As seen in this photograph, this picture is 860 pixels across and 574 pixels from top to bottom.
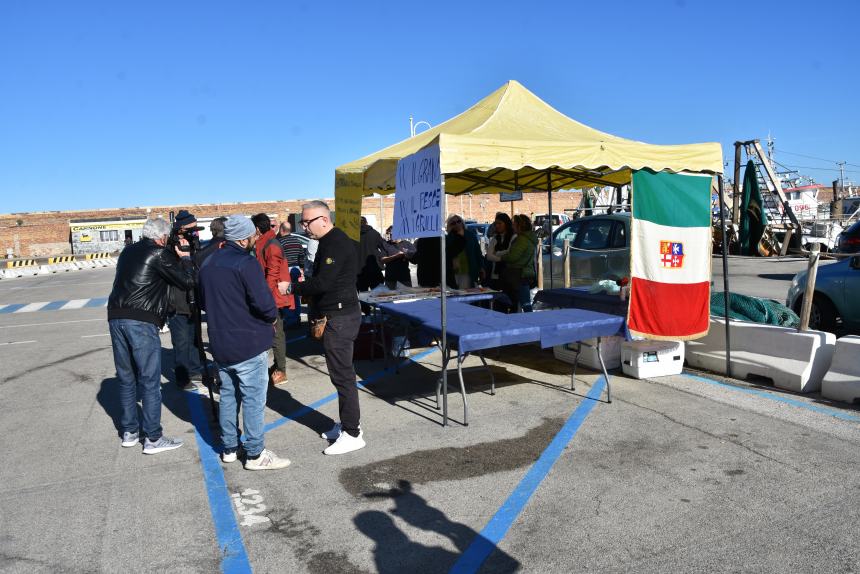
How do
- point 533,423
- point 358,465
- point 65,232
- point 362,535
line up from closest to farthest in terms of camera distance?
point 362,535 → point 358,465 → point 533,423 → point 65,232

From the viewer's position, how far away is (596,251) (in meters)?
12.1

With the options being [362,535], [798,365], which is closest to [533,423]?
[362,535]

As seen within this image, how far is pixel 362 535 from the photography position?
378cm

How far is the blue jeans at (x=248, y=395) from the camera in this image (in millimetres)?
4586

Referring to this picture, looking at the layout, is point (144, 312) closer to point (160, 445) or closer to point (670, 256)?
point (160, 445)

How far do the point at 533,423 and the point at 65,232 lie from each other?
59657 millimetres

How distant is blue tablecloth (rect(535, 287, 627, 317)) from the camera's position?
725cm

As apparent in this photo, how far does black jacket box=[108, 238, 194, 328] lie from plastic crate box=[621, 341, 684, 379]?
186 inches

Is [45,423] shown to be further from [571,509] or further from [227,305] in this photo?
[571,509]

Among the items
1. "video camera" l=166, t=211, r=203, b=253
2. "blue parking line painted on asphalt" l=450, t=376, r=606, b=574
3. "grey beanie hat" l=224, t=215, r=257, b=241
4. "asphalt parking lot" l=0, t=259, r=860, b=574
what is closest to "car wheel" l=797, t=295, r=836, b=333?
"asphalt parking lot" l=0, t=259, r=860, b=574

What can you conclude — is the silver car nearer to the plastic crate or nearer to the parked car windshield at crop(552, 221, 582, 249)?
the parked car windshield at crop(552, 221, 582, 249)

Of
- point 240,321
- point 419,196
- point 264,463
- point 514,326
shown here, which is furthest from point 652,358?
point 240,321

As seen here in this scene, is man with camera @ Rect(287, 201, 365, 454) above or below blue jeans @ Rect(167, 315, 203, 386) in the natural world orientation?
above

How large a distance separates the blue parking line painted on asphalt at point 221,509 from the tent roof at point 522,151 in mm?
3094
